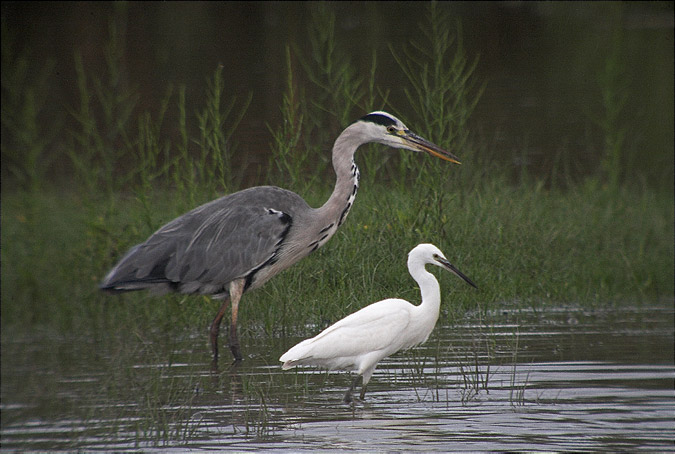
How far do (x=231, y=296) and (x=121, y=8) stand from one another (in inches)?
99.1

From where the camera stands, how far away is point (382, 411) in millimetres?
6129

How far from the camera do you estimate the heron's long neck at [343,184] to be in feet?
26.5

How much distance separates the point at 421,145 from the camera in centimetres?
823

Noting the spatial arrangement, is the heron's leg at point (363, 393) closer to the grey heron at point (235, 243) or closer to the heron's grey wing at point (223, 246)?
the grey heron at point (235, 243)

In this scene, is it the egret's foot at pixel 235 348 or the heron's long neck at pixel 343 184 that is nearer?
the egret's foot at pixel 235 348

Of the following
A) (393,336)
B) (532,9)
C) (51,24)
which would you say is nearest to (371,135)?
(393,336)

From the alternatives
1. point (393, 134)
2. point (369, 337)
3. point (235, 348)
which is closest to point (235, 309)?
point (235, 348)

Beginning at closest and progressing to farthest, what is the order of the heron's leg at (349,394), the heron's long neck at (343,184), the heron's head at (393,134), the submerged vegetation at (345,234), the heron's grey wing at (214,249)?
the heron's leg at (349,394) < the heron's grey wing at (214,249) < the submerged vegetation at (345,234) < the heron's long neck at (343,184) < the heron's head at (393,134)

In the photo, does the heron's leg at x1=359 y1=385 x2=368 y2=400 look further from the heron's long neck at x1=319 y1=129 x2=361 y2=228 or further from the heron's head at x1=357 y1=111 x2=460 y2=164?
the heron's head at x1=357 y1=111 x2=460 y2=164

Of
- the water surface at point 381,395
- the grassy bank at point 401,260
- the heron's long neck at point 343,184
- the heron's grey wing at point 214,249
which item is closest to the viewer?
the water surface at point 381,395

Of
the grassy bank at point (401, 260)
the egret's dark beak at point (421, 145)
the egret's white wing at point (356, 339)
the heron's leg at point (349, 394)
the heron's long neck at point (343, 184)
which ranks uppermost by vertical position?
the egret's dark beak at point (421, 145)

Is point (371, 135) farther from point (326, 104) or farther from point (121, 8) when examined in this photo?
point (326, 104)

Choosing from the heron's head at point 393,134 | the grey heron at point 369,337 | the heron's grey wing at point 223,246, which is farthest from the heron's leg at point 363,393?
the heron's head at point 393,134

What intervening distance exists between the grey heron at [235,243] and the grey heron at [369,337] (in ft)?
4.21
